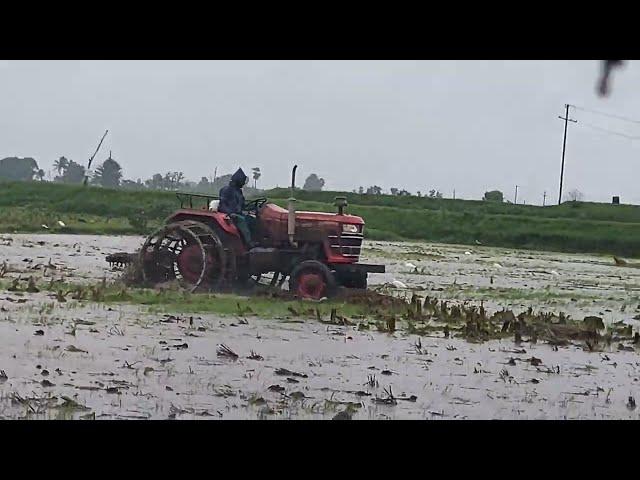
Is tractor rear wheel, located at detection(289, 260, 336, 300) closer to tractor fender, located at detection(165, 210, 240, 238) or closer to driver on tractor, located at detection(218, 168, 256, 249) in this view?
driver on tractor, located at detection(218, 168, 256, 249)

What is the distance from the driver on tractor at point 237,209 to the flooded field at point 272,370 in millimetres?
1361

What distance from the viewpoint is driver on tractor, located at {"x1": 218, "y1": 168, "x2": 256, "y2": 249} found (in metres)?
9.99

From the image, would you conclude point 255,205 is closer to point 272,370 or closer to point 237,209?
point 237,209

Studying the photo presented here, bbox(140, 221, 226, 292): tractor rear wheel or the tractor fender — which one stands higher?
the tractor fender

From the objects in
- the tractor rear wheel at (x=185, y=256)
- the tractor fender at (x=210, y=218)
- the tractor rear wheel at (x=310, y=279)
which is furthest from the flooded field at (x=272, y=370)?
the tractor fender at (x=210, y=218)

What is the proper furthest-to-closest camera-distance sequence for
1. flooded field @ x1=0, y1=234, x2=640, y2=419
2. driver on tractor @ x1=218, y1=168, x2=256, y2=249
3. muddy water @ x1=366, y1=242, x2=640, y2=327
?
1. muddy water @ x1=366, y1=242, x2=640, y2=327
2. driver on tractor @ x1=218, y1=168, x2=256, y2=249
3. flooded field @ x1=0, y1=234, x2=640, y2=419

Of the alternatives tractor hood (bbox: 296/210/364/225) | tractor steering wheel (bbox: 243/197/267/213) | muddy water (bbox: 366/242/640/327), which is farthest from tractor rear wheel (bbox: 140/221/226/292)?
muddy water (bbox: 366/242/640/327)

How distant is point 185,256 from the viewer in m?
10.2

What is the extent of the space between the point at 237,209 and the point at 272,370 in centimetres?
375

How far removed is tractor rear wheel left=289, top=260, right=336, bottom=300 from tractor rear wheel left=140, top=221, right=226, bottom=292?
75cm

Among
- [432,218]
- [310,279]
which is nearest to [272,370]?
[310,279]
